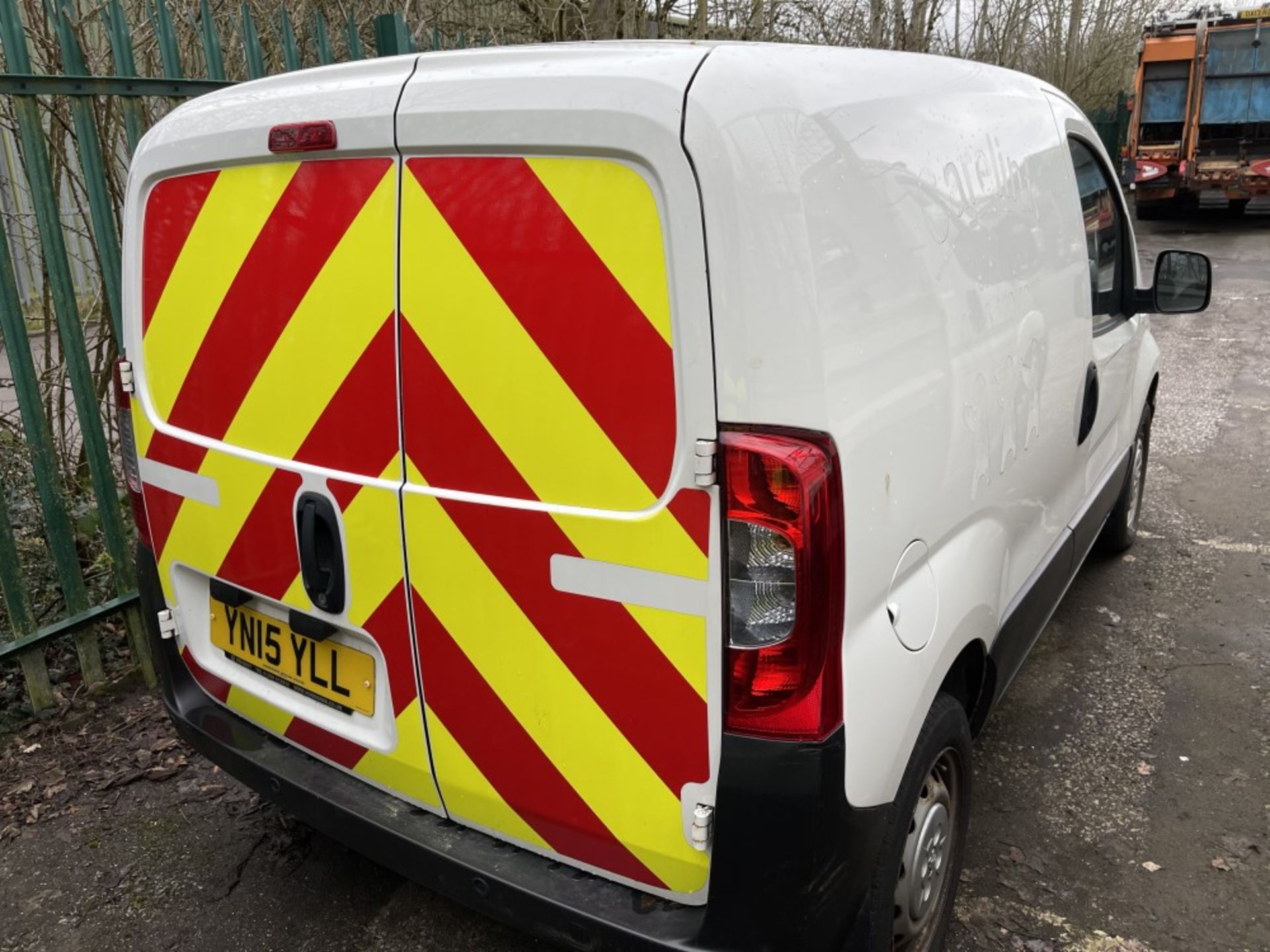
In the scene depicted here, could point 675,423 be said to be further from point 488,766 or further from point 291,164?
point 291,164

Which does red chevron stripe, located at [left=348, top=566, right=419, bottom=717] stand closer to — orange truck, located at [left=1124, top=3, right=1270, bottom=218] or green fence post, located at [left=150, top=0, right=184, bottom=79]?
green fence post, located at [left=150, top=0, right=184, bottom=79]

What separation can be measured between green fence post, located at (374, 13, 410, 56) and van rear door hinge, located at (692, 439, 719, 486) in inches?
120

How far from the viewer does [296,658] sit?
2.25 metres

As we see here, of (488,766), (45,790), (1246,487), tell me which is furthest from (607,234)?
(1246,487)

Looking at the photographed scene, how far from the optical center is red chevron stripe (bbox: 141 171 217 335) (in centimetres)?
218

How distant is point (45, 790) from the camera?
10.3ft

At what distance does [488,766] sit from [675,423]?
0.81m

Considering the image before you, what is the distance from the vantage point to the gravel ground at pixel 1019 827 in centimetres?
252

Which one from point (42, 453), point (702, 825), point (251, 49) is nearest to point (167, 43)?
point (251, 49)

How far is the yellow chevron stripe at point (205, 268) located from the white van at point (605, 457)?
1cm

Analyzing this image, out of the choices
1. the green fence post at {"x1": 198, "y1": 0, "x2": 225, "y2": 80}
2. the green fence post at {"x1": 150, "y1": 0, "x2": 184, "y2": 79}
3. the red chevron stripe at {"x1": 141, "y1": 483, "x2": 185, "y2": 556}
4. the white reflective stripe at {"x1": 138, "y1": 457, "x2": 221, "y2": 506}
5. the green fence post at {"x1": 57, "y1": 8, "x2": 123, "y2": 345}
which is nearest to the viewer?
the white reflective stripe at {"x1": 138, "y1": 457, "x2": 221, "y2": 506}

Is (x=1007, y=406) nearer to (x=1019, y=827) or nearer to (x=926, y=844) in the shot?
(x=926, y=844)

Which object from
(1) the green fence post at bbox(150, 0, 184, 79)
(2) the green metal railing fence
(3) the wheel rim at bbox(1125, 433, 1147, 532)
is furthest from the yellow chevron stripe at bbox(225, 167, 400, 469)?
(3) the wheel rim at bbox(1125, 433, 1147, 532)

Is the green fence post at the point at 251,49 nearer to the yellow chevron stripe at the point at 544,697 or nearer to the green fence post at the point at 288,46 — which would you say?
the green fence post at the point at 288,46
